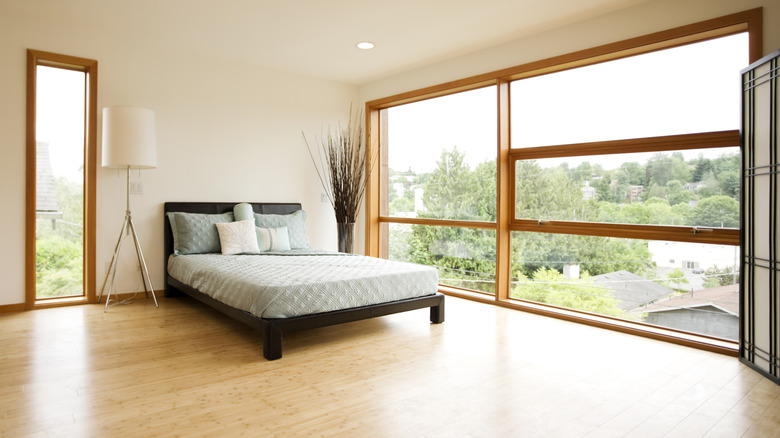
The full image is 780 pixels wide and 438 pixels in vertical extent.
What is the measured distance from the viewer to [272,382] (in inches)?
98.7

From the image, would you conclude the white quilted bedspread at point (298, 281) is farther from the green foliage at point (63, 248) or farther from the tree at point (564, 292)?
the tree at point (564, 292)

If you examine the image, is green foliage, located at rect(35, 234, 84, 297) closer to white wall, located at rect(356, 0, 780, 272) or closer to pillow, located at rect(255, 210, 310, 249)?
pillow, located at rect(255, 210, 310, 249)

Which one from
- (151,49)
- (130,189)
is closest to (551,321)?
(130,189)

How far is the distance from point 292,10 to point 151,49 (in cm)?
178

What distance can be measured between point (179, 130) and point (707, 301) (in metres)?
4.80

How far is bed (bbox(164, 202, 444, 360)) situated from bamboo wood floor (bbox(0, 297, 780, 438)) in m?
0.20

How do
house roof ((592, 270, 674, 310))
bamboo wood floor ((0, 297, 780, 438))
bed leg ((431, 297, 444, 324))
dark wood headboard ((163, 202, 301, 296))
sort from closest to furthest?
bamboo wood floor ((0, 297, 780, 438)) → house roof ((592, 270, 674, 310)) → bed leg ((431, 297, 444, 324)) → dark wood headboard ((163, 202, 301, 296))

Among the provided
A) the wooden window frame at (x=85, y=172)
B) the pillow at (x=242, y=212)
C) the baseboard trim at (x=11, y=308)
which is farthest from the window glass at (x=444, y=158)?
the baseboard trim at (x=11, y=308)

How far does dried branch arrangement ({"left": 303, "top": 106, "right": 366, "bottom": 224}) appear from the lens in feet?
18.1

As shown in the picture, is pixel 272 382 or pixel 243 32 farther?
pixel 243 32

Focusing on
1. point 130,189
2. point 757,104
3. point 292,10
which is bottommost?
point 130,189

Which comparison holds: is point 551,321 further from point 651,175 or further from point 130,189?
point 130,189

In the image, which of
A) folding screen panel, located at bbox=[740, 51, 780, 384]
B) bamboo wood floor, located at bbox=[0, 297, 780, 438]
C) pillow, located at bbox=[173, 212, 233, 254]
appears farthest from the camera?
pillow, located at bbox=[173, 212, 233, 254]

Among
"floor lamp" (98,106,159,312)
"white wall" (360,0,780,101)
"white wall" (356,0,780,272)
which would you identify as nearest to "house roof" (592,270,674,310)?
"white wall" (356,0,780,272)
